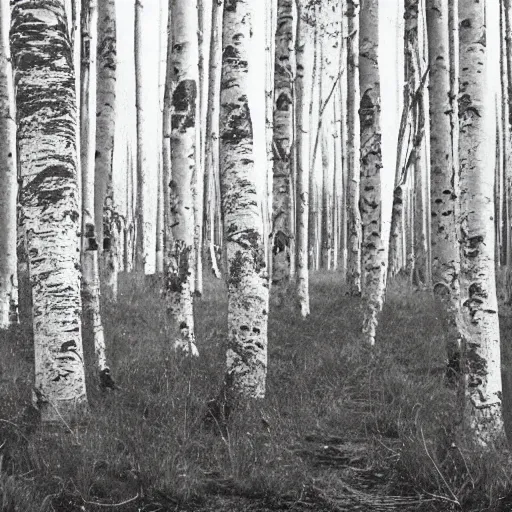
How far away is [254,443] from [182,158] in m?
3.68

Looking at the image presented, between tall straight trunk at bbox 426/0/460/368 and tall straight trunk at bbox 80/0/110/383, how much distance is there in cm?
382

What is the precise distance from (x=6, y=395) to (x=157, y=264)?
1039cm

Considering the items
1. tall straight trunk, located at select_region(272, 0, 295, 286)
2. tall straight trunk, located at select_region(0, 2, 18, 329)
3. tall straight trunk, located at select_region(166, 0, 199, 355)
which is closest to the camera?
tall straight trunk, located at select_region(166, 0, 199, 355)

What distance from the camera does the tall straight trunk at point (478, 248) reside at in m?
3.99

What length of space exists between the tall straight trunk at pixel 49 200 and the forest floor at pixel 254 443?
0.36 meters

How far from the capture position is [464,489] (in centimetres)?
342

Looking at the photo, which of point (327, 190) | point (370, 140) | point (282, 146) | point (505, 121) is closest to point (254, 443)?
point (370, 140)

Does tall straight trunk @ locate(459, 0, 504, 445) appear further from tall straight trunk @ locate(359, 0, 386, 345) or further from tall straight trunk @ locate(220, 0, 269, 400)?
tall straight trunk @ locate(359, 0, 386, 345)

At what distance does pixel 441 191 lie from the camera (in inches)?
271

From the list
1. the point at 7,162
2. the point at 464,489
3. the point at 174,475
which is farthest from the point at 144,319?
the point at 464,489

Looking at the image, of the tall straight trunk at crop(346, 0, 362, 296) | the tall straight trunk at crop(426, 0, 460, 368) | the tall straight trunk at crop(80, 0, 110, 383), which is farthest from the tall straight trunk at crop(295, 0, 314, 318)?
the tall straight trunk at crop(80, 0, 110, 383)

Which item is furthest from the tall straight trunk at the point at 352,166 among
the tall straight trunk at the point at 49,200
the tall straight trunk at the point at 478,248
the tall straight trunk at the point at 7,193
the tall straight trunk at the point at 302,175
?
the tall straight trunk at the point at 49,200

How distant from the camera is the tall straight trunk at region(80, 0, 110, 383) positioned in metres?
5.32

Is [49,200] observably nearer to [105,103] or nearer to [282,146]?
[105,103]
